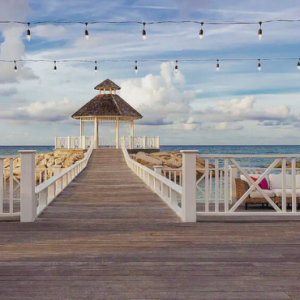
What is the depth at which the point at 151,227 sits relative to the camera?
5.78 m

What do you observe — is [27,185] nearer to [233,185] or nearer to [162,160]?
[233,185]

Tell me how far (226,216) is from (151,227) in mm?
1441

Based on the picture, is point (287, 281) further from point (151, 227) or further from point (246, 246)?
point (151, 227)

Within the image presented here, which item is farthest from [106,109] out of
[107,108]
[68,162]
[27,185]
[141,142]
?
[27,185]

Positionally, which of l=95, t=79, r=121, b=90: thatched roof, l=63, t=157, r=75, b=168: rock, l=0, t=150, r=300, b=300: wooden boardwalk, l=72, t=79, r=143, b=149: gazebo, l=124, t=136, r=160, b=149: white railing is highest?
l=95, t=79, r=121, b=90: thatched roof

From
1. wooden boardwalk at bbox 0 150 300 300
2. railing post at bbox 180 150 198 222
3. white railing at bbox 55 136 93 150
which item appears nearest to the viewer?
wooden boardwalk at bbox 0 150 300 300

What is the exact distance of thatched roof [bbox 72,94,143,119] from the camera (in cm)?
3105

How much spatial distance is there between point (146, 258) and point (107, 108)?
92.0 ft

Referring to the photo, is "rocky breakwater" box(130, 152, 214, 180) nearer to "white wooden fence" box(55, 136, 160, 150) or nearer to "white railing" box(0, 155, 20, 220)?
"white wooden fence" box(55, 136, 160, 150)

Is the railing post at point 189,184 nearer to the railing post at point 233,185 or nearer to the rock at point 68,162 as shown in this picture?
the railing post at point 233,185

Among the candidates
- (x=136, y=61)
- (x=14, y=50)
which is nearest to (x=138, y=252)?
(x=136, y=61)

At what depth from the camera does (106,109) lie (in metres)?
31.5

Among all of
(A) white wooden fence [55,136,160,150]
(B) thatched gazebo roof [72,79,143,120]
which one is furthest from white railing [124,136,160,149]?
(B) thatched gazebo roof [72,79,143,120]

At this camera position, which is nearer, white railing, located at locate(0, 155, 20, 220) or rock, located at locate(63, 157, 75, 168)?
white railing, located at locate(0, 155, 20, 220)
